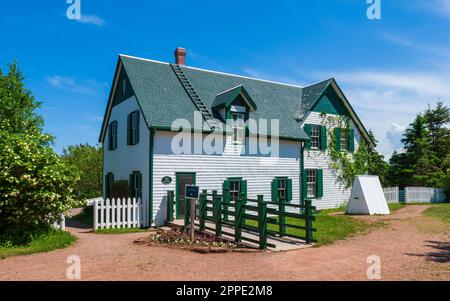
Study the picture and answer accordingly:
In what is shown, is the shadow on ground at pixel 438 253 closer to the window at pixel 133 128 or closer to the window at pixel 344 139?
the window at pixel 344 139

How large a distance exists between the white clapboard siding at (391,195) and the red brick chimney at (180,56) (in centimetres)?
1750

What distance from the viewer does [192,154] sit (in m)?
16.9

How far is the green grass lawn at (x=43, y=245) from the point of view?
998cm

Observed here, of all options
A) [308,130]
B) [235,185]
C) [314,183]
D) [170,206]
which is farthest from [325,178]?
[170,206]

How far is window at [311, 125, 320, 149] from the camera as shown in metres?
22.1

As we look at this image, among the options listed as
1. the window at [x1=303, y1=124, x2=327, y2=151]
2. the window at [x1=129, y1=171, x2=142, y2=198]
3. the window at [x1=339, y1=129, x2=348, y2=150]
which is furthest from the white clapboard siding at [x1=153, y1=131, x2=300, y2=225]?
the window at [x1=339, y1=129, x2=348, y2=150]

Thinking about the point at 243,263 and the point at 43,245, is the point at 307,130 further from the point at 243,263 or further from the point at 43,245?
the point at 43,245

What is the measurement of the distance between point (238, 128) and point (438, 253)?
10921 millimetres

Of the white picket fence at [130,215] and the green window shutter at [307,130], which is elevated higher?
the green window shutter at [307,130]

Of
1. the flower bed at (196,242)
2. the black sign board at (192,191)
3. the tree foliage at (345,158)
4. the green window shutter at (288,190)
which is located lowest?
the flower bed at (196,242)

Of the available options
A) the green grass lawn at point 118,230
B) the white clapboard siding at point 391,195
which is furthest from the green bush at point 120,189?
the white clapboard siding at point 391,195

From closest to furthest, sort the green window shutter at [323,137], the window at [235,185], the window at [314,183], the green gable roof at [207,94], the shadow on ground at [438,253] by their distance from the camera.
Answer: the shadow on ground at [438,253] < the green gable roof at [207,94] < the window at [235,185] < the window at [314,183] < the green window shutter at [323,137]

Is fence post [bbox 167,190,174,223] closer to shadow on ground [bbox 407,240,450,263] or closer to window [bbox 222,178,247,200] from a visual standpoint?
window [bbox 222,178,247,200]

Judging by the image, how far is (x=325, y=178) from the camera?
22.2 m
